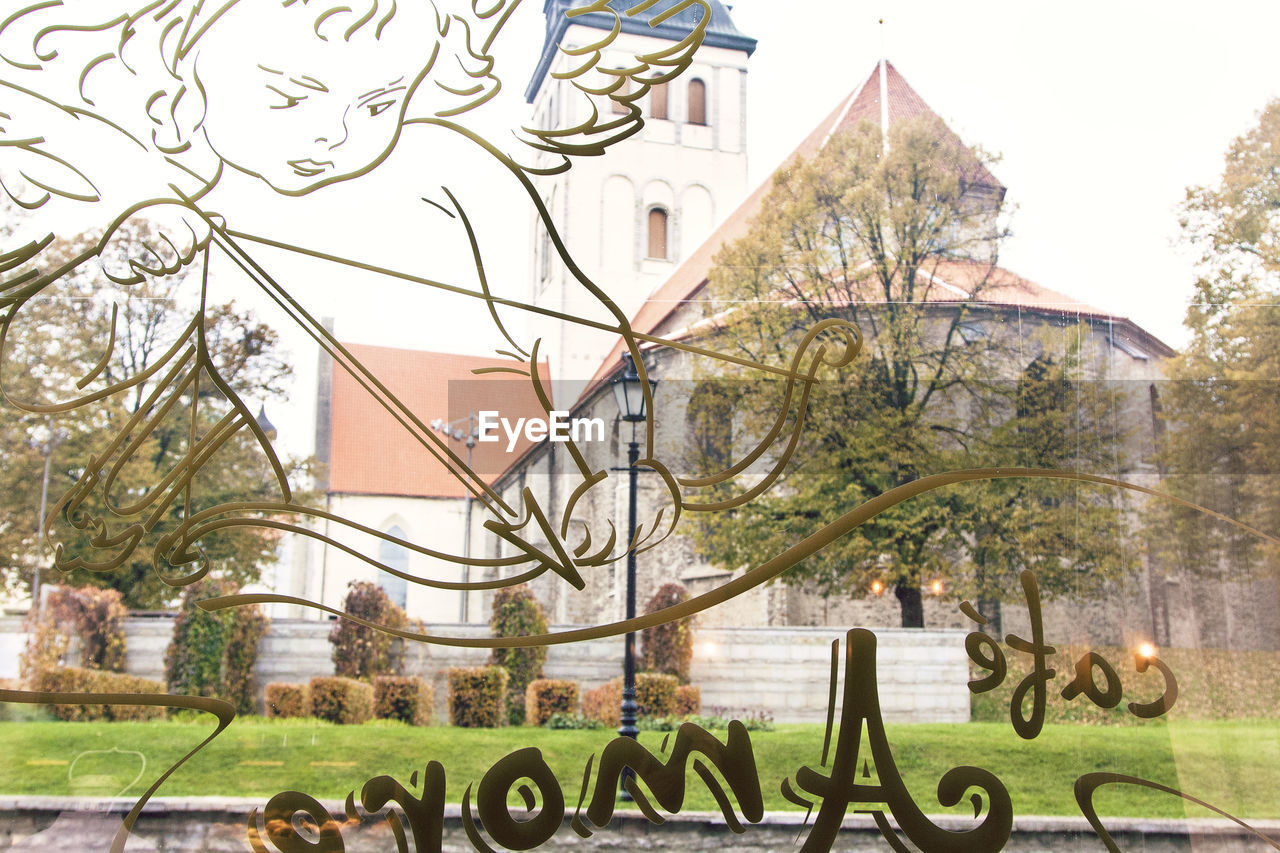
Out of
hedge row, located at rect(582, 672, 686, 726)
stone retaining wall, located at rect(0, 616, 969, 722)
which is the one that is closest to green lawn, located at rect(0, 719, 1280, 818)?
stone retaining wall, located at rect(0, 616, 969, 722)

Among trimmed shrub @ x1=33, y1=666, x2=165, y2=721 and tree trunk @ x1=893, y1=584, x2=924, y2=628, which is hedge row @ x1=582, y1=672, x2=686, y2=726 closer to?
tree trunk @ x1=893, y1=584, x2=924, y2=628

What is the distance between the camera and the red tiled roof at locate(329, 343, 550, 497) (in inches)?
105

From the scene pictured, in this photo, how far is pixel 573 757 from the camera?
291 cm

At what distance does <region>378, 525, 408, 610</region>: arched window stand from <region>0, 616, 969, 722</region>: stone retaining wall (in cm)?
23

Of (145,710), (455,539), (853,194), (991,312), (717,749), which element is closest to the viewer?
(717,749)

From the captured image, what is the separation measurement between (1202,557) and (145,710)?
3322 millimetres

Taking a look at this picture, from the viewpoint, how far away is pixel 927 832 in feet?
Result: 6.82

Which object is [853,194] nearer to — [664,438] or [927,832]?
[664,438]

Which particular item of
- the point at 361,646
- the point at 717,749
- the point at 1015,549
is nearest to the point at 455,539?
the point at 717,749

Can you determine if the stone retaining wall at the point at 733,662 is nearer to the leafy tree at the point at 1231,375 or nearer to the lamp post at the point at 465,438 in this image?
the lamp post at the point at 465,438

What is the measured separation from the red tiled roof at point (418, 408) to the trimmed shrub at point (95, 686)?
1.03m

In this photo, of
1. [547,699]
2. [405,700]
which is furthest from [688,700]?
[405,700]

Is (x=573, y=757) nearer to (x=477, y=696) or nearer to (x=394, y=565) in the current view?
(x=394, y=565)

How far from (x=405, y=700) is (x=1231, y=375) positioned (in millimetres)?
3138
